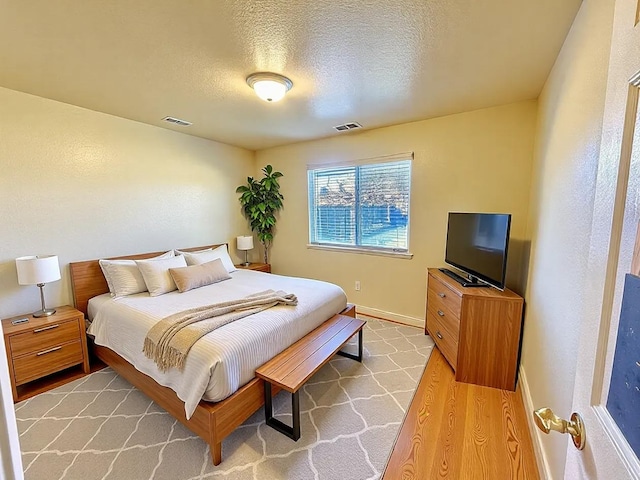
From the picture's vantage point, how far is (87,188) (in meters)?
2.71

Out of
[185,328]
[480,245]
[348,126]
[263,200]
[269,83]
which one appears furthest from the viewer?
[263,200]

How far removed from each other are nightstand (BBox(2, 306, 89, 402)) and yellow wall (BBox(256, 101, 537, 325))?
2.62 m

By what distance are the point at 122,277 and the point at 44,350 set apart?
2.48ft

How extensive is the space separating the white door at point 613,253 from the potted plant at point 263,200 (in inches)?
152

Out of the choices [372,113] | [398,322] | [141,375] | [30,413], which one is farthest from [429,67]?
[30,413]

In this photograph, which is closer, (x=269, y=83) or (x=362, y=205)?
(x=269, y=83)

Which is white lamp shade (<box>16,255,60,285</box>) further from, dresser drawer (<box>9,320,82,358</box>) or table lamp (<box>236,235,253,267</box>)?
table lamp (<box>236,235,253,267</box>)

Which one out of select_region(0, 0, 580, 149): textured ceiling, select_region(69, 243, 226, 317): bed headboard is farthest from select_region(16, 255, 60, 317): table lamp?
select_region(0, 0, 580, 149): textured ceiling

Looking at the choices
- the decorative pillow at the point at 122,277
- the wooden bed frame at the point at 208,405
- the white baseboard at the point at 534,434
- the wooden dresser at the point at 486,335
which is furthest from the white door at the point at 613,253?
the decorative pillow at the point at 122,277

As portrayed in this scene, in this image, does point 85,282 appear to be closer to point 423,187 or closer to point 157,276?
point 157,276

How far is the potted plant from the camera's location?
166 inches

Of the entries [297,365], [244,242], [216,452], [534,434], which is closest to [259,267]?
[244,242]

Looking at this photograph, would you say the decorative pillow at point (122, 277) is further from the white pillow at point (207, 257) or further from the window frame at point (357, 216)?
the window frame at point (357, 216)

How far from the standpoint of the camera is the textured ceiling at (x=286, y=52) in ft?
4.66
